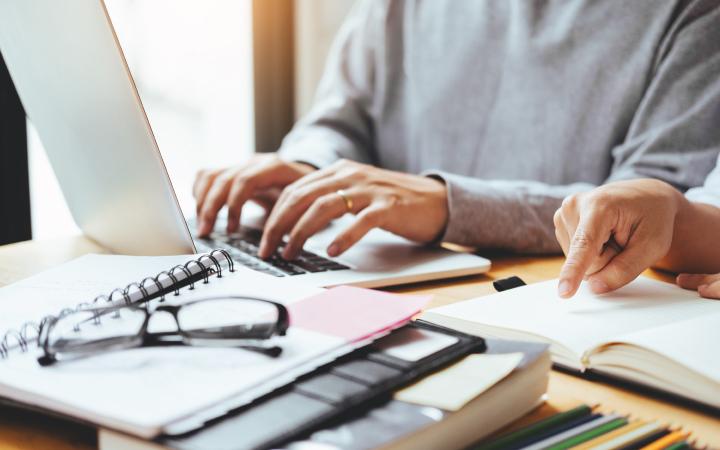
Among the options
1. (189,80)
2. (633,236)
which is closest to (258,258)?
(633,236)

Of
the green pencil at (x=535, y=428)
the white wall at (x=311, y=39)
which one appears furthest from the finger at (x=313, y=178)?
the white wall at (x=311, y=39)

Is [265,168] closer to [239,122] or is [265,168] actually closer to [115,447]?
[115,447]

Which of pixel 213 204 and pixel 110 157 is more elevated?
pixel 110 157

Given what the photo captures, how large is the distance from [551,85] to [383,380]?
3.20ft

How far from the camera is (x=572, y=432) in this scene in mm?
373

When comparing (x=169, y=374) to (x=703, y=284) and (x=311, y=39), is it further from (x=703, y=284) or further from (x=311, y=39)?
(x=311, y=39)

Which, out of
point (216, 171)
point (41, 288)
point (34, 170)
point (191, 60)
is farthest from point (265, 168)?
point (191, 60)

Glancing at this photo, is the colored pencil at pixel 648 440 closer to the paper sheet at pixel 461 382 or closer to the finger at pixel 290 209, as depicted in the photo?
the paper sheet at pixel 461 382

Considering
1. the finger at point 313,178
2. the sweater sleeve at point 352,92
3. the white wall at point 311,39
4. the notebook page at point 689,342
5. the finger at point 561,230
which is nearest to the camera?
the notebook page at point 689,342

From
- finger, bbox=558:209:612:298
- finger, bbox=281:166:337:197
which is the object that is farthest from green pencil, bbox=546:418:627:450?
finger, bbox=281:166:337:197

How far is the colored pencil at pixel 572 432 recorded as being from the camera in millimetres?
359

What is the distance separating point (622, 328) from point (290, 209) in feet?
1.38

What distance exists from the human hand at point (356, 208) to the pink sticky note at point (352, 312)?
1.00 ft

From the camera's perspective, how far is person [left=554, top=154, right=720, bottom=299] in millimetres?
634
